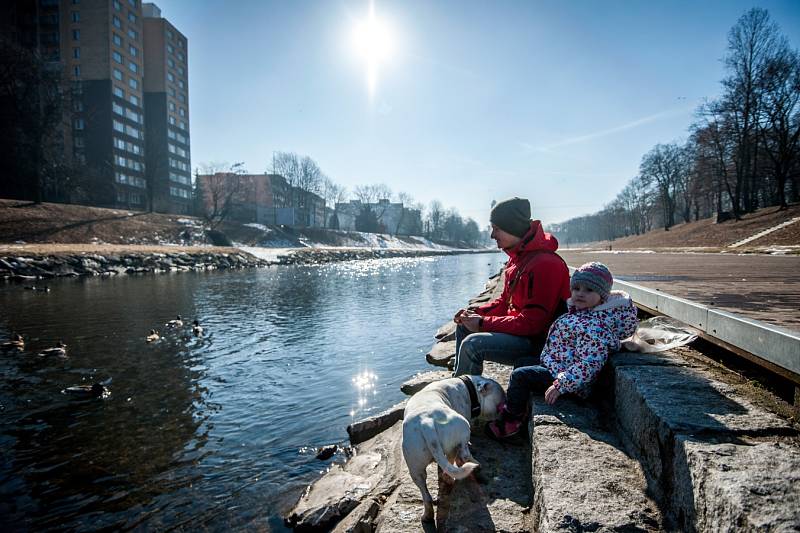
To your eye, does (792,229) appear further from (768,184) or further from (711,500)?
(768,184)

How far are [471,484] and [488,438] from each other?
2.39 feet

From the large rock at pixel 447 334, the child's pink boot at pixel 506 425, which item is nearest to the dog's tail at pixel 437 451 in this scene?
the child's pink boot at pixel 506 425

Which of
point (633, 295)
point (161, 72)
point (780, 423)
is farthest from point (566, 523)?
point (161, 72)

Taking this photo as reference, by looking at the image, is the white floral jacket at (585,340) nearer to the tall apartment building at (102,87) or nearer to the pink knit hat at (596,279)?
the pink knit hat at (596,279)

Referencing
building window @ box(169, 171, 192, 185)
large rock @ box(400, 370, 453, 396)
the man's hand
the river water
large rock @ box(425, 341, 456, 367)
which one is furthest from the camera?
building window @ box(169, 171, 192, 185)

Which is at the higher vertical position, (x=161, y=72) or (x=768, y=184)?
(x=161, y=72)

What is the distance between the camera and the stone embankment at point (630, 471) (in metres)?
1.67

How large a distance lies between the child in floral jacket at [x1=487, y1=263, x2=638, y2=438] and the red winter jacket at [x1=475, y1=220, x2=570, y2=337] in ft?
0.88

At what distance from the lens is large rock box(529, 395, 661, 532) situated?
2.05m

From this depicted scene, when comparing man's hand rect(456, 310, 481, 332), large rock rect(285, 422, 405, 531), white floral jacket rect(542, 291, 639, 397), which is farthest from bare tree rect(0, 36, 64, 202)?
white floral jacket rect(542, 291, 639, 397)

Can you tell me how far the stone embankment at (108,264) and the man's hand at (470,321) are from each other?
28.8 m

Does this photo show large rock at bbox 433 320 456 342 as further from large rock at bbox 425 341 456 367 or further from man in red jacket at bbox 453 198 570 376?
man in red jacket at bbox 453 198 570 376

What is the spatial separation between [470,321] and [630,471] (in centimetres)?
198

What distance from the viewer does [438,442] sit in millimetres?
2795
